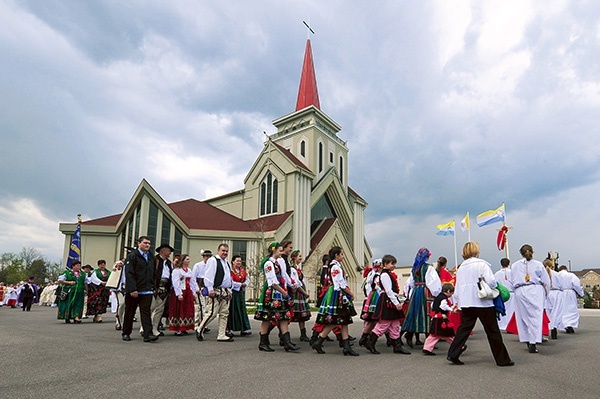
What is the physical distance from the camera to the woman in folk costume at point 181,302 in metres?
9.58

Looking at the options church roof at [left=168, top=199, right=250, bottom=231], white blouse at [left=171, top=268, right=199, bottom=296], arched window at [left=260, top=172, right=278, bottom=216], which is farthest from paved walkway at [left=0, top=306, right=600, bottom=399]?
arched window at [left=260, top=172, right=278, bottom=216]

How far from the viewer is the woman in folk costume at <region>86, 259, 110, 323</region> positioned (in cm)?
1293

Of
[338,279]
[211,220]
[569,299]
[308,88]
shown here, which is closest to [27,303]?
[211,220]

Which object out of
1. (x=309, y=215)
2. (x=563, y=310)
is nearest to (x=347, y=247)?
(x=309, y=215)

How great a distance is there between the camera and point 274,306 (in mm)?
7145

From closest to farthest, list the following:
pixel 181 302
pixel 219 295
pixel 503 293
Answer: pixel 503 293
pixel 219 295
pixel 181 302

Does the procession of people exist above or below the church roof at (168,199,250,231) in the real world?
below

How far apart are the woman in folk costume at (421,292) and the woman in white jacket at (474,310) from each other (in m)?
1.31

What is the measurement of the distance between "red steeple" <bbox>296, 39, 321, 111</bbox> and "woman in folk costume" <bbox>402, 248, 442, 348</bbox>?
4094 cm

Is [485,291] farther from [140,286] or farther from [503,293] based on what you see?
[140,286]

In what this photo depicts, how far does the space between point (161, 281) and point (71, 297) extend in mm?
5372

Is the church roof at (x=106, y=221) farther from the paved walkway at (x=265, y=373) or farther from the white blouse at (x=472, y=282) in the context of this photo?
the white blouse at (x=472, y=282)

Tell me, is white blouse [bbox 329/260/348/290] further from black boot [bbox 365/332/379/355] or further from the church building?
the church building

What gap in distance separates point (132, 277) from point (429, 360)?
559 centimetres
